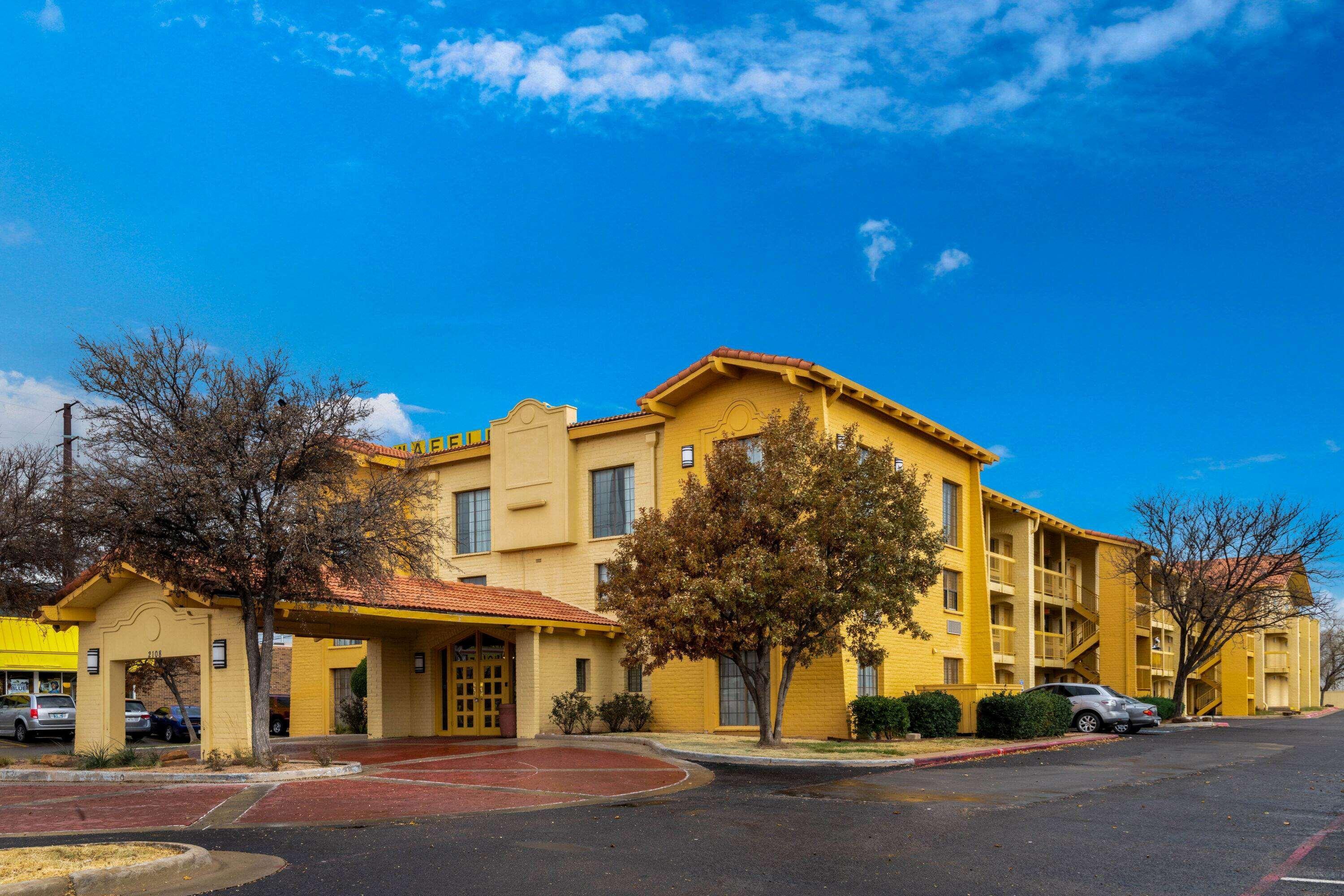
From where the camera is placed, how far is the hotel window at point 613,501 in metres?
33.0

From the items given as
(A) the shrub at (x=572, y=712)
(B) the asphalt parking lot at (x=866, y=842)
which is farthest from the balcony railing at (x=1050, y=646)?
(B) the asphalt parking lot at (x=866, y=842)

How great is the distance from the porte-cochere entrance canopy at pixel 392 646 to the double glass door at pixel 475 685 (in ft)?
0.09

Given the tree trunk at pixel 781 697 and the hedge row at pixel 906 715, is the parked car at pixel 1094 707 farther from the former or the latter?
the tree trunk at pixel 781 697

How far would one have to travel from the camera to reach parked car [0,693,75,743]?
121ft

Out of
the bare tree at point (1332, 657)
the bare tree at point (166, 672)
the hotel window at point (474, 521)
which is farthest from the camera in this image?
the bare tree at point (1332, 657)

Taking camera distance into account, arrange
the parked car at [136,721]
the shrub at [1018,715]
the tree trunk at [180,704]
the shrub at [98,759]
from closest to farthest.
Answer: the shrub at [98,759] → the shrub at [1018,715] → the tree trunk at [180,704] → the parked car at [136,721]

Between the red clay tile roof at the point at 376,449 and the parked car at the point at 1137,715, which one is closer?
the red clay tile roof at the point at 376,449

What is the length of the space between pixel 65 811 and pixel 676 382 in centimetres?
1889

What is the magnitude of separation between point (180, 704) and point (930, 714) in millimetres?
21612

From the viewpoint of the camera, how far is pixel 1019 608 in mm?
42250

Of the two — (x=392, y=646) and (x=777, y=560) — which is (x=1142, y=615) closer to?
(x=777, y=560)

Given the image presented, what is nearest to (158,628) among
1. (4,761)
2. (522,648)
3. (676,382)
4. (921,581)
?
(4,761)

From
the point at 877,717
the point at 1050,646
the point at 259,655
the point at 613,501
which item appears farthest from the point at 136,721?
the point at 1050,646

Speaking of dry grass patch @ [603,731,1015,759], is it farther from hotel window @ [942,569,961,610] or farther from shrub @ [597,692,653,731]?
hotel window @ [942,569,961,610]
